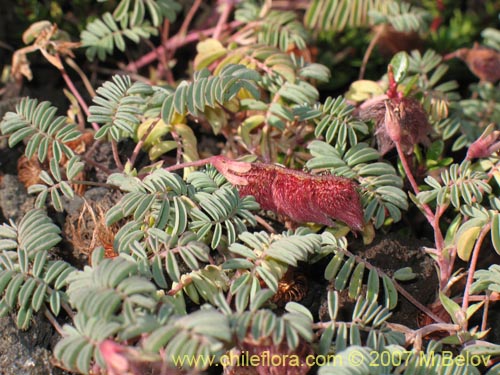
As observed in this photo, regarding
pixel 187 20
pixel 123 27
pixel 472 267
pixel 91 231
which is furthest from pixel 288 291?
pixel 187 20

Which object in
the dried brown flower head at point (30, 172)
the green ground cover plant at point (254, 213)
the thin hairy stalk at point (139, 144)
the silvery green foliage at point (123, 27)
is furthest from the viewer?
the silvery green foliage at point (123, 27)

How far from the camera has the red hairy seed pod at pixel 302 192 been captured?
6.23 feet

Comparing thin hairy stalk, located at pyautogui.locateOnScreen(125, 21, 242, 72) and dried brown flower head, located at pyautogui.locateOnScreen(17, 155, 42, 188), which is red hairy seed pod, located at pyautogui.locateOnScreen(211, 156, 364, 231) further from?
thin hairy stalk, located at pyautogui.locateOnScreen(125, 21, 242, 72)

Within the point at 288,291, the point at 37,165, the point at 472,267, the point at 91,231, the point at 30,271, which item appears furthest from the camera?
the point at 37,165

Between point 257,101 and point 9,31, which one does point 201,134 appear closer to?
point 257,101

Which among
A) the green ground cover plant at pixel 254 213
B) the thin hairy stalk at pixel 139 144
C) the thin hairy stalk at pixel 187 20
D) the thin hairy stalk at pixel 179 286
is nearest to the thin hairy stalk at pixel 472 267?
the green ground cover plant at pixel 254 213

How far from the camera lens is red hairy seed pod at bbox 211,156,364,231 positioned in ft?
6.23

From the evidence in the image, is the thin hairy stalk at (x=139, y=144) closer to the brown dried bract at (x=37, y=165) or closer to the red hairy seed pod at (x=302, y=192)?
the brown dried bract at (x=37, y=165)

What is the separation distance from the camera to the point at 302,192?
190 cm

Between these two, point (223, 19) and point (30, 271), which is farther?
point (223, 19)

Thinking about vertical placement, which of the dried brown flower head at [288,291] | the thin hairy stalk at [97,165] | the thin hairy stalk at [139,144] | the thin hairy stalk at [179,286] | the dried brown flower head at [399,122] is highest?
the dried brown flower head at [399,122]

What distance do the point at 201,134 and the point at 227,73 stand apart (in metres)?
0.50

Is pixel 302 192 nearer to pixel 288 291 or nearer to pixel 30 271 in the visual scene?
pixel 288 291

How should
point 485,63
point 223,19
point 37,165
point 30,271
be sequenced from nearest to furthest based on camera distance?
1. point 30,271
2. point 37,165
3. point 485,63
4. point 223,19
